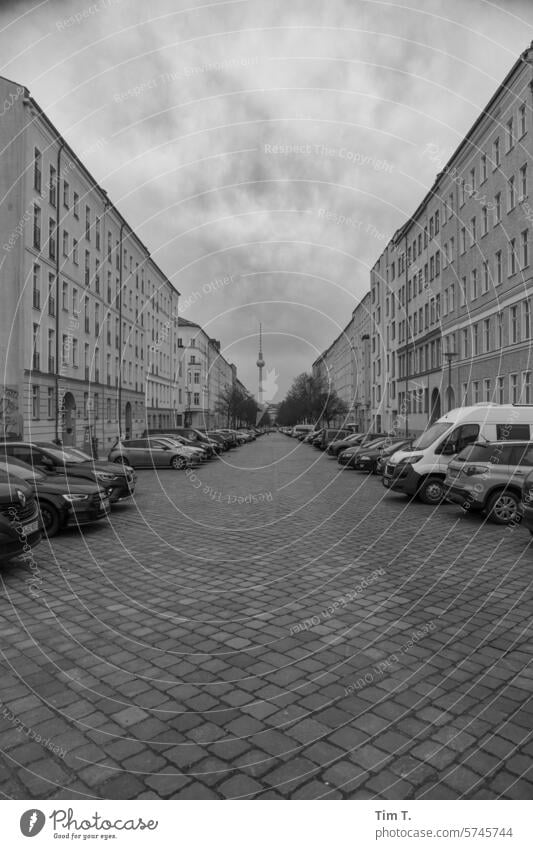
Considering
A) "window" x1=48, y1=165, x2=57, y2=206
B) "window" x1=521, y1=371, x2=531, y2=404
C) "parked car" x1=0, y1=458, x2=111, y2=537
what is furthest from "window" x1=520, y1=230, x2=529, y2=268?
"window" x1=48, y1=165, x2=57, y2=206

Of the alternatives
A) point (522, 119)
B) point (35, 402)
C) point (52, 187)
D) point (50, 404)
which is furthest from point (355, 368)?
point (35, 402)

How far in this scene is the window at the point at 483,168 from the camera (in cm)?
3300

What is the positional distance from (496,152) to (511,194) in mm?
3537

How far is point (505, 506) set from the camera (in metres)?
11.8

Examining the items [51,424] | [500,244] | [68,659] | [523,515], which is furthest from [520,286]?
[68,659]

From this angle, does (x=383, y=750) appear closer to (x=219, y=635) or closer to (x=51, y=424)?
(x=219, y=635)

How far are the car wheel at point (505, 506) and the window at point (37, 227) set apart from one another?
29.8 meters

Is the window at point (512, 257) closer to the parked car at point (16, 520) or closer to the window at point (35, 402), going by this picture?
the window at point (35, 402)

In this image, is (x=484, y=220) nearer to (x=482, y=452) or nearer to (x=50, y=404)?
(x=482, y=452)

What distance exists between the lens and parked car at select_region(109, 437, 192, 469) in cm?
2852

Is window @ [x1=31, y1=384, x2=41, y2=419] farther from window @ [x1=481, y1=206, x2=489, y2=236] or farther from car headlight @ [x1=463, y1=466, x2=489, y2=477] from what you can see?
window @ [x1=481, y1=206, x2=489, y2=236]

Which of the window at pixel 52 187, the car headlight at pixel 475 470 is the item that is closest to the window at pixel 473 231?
the window at pixel 52 187

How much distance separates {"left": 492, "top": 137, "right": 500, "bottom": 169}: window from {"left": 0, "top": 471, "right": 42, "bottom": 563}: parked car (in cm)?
3132
